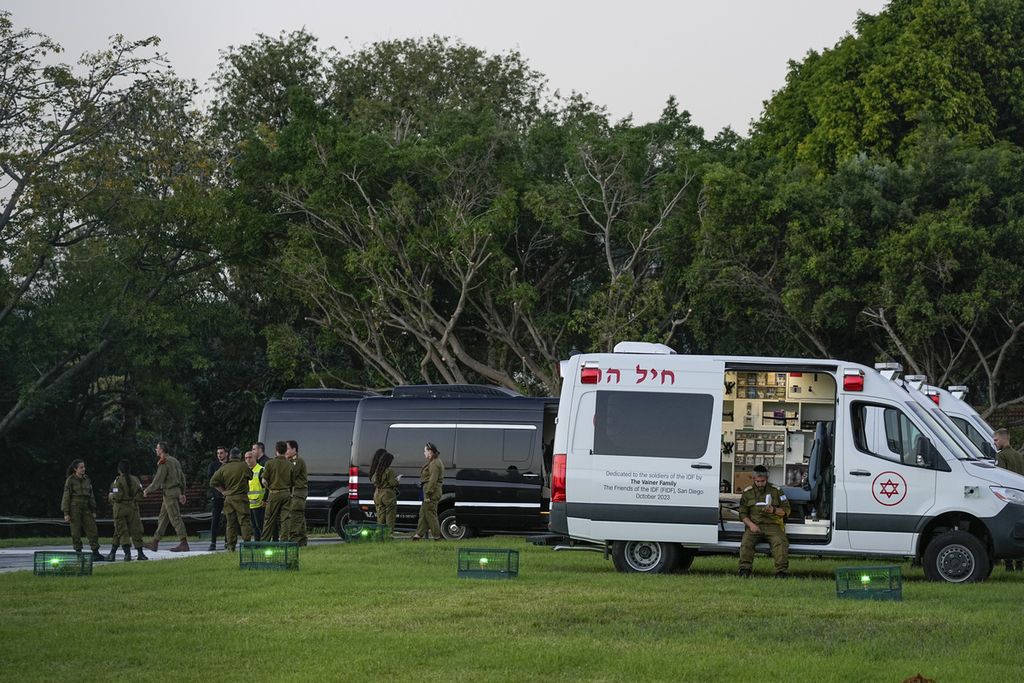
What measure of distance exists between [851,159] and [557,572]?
21.1 metres

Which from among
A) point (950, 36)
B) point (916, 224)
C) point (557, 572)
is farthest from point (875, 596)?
point (950, 36)

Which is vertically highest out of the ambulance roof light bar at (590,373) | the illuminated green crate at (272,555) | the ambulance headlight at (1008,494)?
the ambulance roof light bar at (590,373)

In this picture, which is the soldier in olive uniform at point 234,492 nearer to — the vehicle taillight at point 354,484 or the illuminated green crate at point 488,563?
the vehicle taillight at point 354,484

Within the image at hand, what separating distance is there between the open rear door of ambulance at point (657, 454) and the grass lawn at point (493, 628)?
2.08 ft

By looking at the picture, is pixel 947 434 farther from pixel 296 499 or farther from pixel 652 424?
pixel 296 499

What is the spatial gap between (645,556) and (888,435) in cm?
314

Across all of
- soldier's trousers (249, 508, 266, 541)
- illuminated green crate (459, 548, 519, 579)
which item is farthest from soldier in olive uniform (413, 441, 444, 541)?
illuminated green crate (459, 548, 519, 579)

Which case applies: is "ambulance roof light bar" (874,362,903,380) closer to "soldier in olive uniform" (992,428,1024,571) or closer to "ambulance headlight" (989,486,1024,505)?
"ambulance headlight" (989,486,1024,505)

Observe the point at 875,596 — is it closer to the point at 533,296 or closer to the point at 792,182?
the point at 792,182

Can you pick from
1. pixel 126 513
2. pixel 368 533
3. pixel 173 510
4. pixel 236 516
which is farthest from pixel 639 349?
pixel 173 510

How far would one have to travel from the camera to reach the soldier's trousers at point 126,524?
22.6 m

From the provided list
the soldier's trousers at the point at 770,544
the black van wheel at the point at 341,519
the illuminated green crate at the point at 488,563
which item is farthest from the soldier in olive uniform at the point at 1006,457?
the black van wheel at the point at 341,519

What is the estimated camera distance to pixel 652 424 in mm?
18375

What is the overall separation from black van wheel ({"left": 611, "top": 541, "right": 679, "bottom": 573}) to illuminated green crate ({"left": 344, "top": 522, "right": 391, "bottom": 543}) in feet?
21.9
